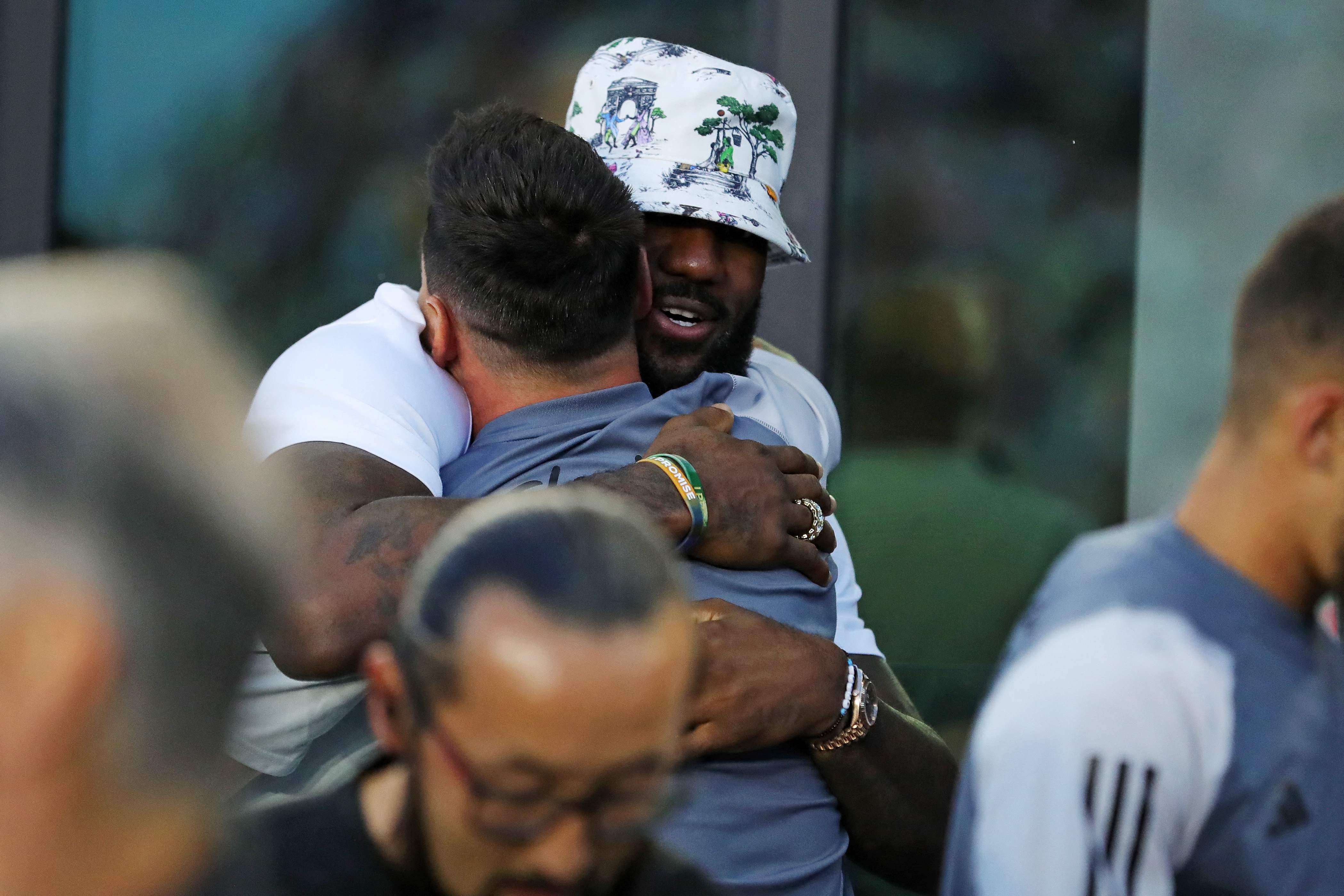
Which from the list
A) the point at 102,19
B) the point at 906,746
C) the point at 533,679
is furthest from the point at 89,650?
the point at 102,19

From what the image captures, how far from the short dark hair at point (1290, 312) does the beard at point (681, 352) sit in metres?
1.24

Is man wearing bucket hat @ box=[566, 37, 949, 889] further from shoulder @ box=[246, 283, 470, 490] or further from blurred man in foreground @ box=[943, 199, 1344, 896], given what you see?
blurred man in foreground @ box=[943, 199, 1344, 896]

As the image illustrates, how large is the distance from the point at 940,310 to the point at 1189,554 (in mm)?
2153

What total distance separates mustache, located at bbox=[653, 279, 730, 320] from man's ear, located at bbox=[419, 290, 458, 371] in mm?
543

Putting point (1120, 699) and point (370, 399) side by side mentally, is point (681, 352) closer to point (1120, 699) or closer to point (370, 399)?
point (370, 399)

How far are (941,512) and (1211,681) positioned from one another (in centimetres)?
217

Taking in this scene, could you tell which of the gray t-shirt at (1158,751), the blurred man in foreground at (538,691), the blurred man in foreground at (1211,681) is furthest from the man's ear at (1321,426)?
the blurred man in foreground at (538,691)

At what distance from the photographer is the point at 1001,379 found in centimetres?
351

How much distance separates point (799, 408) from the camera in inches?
104

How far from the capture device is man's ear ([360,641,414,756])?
0.99 metres

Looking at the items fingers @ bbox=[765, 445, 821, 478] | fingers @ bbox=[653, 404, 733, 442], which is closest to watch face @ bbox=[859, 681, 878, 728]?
fingers @ bbox=[765, 445, 821, 478]

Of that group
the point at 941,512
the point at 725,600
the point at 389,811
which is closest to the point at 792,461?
the point at 725,600

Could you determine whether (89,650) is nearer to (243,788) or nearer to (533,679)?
(533,679)

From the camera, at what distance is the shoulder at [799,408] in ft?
8.39
